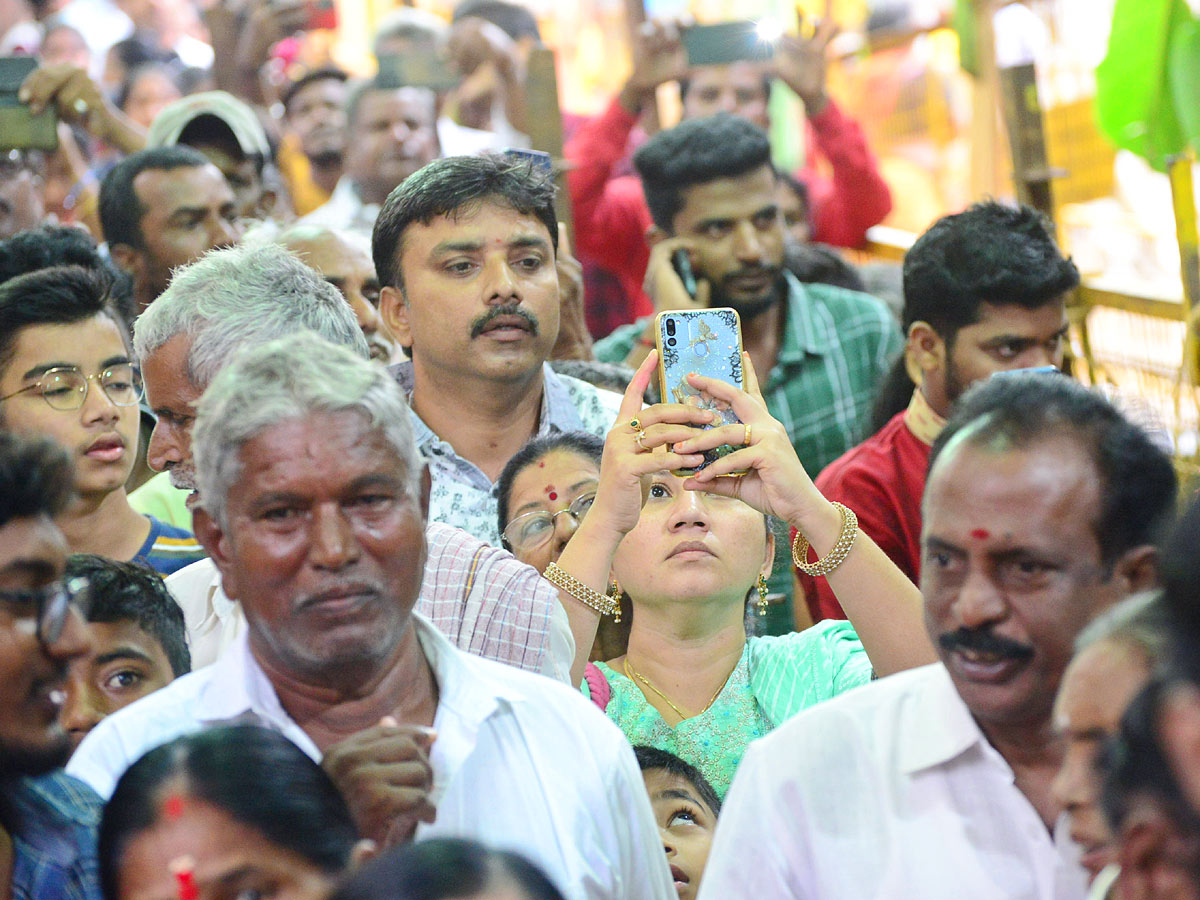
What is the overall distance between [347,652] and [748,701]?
44.5 inches

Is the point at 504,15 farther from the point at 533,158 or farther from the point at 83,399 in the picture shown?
the point at 83,399

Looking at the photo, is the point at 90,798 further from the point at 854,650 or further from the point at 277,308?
the point at 854,650

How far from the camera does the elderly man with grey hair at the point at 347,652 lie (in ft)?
6.32

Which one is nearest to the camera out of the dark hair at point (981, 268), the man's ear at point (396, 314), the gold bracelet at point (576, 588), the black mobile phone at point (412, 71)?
the gold bracelet at point (576, 588)

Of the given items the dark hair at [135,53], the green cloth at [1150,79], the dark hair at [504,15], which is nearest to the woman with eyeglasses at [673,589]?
the green cloth at [1150,79]

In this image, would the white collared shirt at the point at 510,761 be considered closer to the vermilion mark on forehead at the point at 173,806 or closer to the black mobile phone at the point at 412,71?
the vermilion mark on forehead at the point at 173,806

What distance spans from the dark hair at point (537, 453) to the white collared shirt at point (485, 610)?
0.50 meters

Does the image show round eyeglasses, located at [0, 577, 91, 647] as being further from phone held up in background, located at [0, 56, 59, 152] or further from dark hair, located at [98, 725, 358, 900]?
phone held up in background, located at [0, 56, 59, 152]

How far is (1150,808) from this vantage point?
1.34 m

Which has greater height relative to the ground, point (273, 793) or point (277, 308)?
point (277, 308)

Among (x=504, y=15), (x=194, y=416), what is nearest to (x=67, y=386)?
(x=194, y=416)

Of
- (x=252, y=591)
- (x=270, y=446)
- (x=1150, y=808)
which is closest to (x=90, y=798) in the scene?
(x=252, y=591)

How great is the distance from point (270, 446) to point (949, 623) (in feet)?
2.74

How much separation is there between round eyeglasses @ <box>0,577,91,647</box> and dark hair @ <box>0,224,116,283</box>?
2.01 meters
